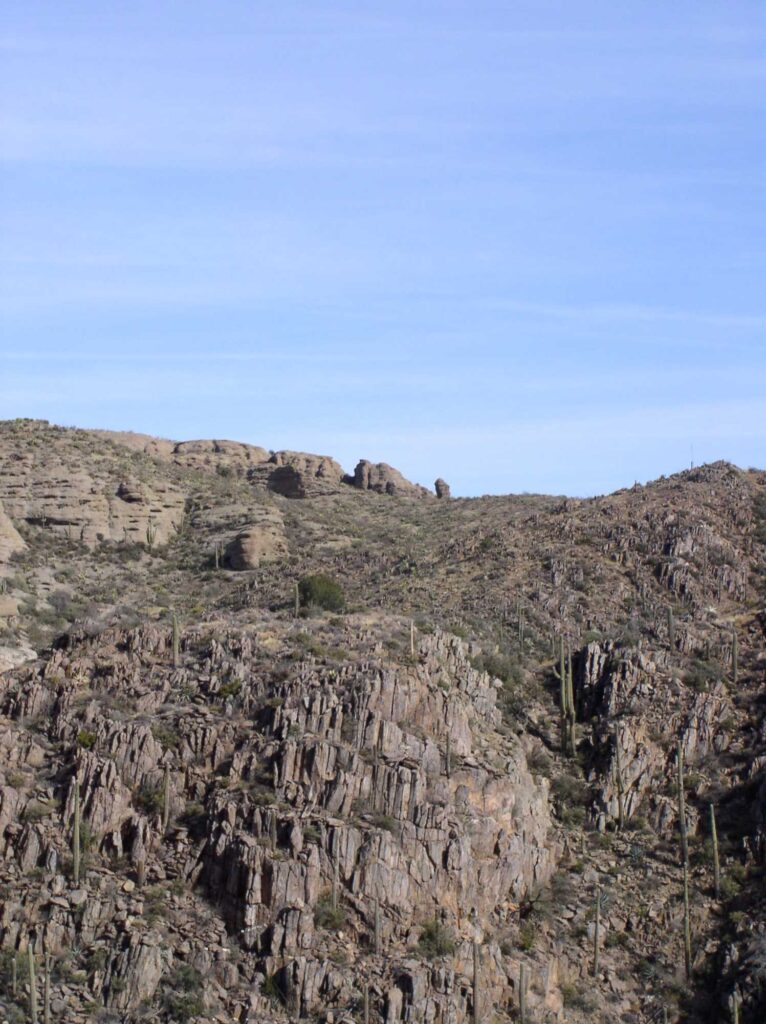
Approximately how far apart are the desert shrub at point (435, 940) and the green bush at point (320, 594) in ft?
73.6

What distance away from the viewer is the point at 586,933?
6169cm

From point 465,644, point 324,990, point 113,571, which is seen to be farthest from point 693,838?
point 113,571

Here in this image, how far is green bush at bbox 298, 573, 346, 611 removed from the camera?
79750 millimetres

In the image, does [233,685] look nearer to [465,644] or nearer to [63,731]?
[63,731]

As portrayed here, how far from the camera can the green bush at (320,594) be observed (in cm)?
7975

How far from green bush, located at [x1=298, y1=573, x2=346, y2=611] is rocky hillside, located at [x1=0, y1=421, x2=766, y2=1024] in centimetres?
21

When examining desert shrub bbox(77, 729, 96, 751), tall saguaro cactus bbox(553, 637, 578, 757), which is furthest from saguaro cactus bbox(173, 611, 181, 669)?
tall saguaro cactus bbox(553, 637, 578, 757)

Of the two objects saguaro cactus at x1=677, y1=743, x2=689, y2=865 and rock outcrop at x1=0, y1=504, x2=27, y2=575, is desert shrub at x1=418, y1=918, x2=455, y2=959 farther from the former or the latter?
rock outcrop at x1=0, y1=504, x2=27, y2=575

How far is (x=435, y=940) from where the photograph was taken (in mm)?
58594

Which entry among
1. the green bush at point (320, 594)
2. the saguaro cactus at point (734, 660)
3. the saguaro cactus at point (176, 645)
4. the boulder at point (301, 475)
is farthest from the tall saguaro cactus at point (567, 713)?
the boulder at point (301, 475)

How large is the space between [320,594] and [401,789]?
740 inches

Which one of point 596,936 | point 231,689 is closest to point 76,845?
point 231,689

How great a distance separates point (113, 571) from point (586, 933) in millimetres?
39693

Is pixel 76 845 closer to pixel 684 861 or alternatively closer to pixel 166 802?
pixel 166 802
